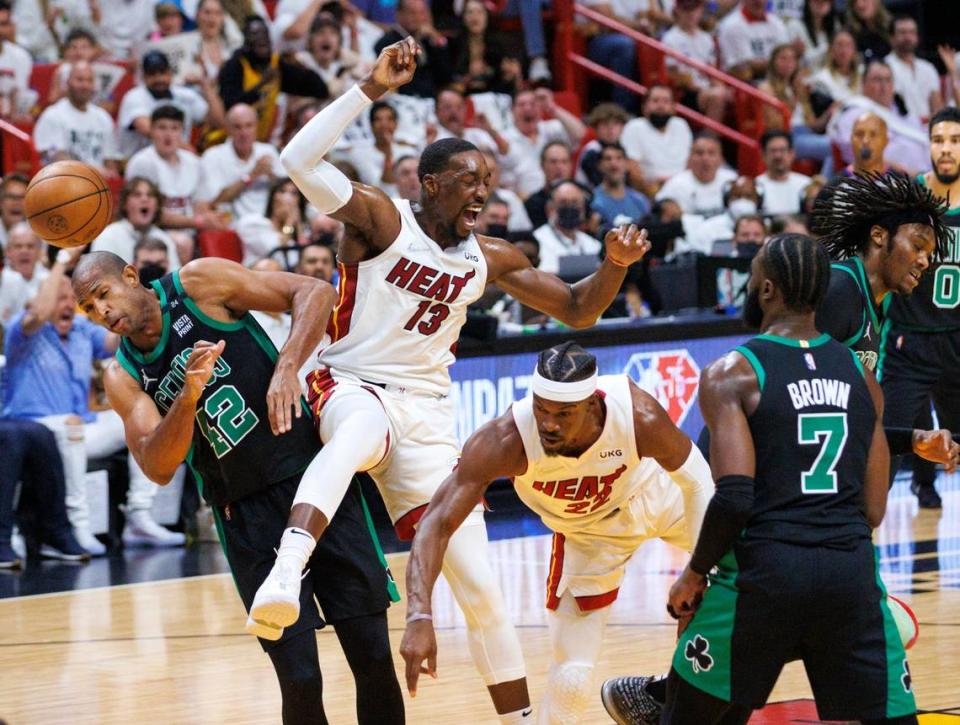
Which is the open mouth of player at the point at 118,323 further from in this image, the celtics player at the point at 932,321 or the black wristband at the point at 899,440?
the celtics player at the point at 932,321

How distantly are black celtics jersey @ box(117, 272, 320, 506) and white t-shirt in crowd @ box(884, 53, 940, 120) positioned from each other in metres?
13.5

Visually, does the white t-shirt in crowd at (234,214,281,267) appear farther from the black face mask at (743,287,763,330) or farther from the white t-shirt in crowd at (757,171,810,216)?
the black face mask at (743,287,763,330)

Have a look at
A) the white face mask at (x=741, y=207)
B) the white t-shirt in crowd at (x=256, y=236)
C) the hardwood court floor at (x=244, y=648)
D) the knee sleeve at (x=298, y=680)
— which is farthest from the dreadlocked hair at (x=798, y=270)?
the white face mask at (x=741, y=207)

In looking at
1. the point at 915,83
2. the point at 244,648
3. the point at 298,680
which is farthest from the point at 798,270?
the point at 915,83

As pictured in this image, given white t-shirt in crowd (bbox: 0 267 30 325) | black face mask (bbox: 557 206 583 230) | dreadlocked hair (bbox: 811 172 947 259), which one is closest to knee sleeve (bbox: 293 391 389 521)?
dreadlocked hair (bbox: 811 172 947 259)

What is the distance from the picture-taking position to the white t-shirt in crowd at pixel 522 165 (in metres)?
15.0

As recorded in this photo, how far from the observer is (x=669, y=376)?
11.8 meters

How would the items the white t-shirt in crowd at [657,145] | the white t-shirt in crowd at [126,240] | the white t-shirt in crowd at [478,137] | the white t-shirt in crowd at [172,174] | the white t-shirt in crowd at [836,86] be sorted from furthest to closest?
the white t-shirt in crowd at [836,86]
the white t-shirt in crowd at [657,145]
the white t-shirt in crowd at [478,137]
the white t-shirt in crowd at [172,174]
the white t-shirt in crowd at [126,240]

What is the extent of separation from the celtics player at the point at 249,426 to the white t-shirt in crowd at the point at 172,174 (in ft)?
23.5

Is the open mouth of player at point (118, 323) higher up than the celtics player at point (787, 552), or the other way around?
the open mouth of player at point (118, 323)

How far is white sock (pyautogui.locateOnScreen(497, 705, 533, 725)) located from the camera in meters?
5.72

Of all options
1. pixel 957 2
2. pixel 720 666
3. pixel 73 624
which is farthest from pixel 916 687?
pixel 957 2

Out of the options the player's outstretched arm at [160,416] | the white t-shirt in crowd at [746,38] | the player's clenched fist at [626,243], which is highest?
the white t-shirt in crowd at [746,38]

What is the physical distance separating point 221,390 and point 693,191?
10.1m
